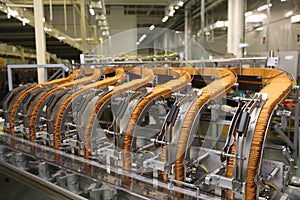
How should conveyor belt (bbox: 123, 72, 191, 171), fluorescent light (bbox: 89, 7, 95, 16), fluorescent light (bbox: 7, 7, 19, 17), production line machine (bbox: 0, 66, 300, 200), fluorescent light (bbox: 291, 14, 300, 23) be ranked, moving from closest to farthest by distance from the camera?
1. production line machine (bbox: 0, 66, 300, 200)
2. conveyor belt (bbox: 123, 72, 191, 171)
3. fluorescent light (bbox: 7, 7, 19, 17)
4. fluorescent light (bbox: 291, 14, 300, 23)
5. fluorescent light (bbox: 89, 7, 95, 16)

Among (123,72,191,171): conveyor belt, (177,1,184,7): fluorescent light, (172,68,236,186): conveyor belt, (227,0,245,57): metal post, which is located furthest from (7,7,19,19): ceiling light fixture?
(177,1,184,7): fluorescent light

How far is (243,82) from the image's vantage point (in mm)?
1840

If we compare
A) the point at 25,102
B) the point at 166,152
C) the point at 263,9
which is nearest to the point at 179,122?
the point at 166,152

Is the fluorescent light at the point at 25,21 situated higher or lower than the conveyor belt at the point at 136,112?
higher

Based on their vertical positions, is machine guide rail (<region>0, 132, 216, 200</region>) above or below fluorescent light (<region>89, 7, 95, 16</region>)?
below

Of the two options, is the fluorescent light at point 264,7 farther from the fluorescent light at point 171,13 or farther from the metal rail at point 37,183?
the metal rail at point 37,183

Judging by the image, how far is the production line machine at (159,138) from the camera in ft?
3.13

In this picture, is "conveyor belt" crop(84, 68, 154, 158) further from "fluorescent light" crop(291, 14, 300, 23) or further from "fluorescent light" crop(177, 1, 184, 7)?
"fluorescent light" crop(177, 1, 184, 7)

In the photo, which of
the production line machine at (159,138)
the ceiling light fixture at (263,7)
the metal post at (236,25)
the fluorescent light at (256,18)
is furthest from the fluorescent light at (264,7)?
the production line machine at (159,138)

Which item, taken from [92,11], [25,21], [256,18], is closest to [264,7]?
[256,18]

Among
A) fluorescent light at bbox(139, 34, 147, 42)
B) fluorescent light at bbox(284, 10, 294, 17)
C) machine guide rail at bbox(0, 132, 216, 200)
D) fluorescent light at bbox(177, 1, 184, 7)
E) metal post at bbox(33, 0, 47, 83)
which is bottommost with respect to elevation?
machine guide rail at bbox(0, 132, 216, 200)

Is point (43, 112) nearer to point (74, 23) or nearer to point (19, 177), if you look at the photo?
point (19, 177)

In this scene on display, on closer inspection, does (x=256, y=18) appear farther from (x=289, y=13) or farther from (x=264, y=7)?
(x=289, y=13)

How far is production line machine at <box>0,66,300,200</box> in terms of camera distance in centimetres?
95
